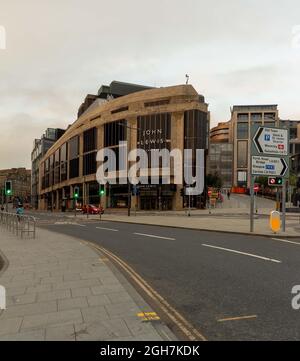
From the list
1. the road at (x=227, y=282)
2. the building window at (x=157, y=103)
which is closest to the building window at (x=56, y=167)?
the building window at (x=157, y=103)

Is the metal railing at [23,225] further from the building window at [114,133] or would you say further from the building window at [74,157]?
the building window at [74,157]

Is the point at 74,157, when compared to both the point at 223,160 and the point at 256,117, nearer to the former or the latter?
the point at 223,160

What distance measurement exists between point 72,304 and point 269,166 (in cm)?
1530

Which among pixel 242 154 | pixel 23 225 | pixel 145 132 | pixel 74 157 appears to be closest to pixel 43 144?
pixel 74 157

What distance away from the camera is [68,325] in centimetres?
503

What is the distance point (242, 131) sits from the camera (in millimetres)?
119000

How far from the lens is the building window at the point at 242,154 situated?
11944 cm

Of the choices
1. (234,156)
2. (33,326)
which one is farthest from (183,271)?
(234,156)

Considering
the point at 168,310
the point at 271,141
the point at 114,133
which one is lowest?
the point at 168,310

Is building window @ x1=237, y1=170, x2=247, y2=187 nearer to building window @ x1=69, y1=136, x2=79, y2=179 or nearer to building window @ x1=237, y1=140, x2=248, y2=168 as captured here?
building window @ x1=237, y1=140, x2=248, y2=168

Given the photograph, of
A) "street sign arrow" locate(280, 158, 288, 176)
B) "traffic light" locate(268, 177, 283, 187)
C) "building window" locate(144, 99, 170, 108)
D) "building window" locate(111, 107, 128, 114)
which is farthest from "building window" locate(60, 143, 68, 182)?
"street sign arrow" locate(280, 158, 288, 176)

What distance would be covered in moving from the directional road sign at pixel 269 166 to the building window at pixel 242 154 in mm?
102555

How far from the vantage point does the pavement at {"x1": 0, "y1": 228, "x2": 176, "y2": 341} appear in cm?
475

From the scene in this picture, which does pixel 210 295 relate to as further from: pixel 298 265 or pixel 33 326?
pixel 298 265
